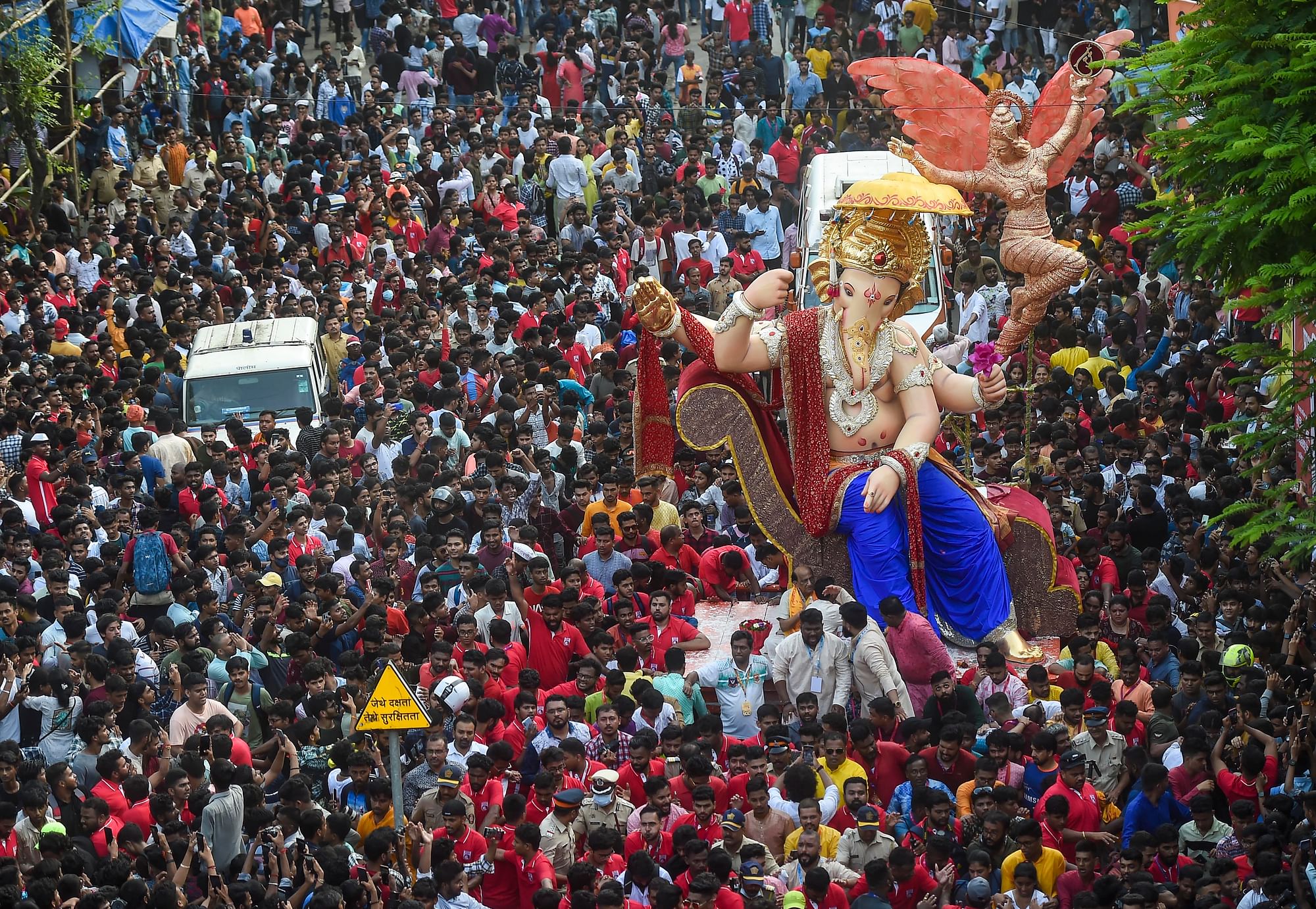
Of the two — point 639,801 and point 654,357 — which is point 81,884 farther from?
point 654,357

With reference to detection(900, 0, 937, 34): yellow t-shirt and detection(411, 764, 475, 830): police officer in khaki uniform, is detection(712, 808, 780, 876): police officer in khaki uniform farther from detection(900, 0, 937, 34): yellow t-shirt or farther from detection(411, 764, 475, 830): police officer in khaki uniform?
detection(900, 0, 937, 34): yellow t-shirt

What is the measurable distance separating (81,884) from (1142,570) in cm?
740

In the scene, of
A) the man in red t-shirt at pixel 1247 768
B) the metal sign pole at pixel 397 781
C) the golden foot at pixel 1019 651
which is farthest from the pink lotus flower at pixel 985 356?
the metal sign pole at pixel 397 781

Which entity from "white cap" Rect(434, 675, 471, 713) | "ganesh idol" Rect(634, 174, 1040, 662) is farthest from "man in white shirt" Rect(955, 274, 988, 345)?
"white cap" Rect(434, 675, 471, 713)

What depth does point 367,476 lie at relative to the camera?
1641 centimetres

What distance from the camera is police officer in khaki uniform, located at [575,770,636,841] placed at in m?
11.4

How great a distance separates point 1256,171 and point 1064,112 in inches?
181

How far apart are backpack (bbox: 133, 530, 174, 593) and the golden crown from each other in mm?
5009

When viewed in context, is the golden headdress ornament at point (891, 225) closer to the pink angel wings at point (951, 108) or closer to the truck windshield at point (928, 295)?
the pink angel wings at point (951, 108)

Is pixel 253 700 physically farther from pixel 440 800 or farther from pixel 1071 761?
pixel 1071 761

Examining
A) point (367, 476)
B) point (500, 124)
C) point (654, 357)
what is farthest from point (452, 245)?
point (654, 357)

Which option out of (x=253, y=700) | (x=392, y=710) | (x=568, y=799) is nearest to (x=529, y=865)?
(x=568, y=799)

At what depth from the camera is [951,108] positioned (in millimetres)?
15398

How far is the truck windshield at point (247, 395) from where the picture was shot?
59.6ft
